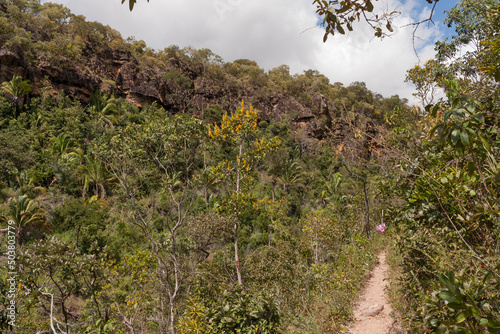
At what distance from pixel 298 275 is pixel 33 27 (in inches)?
1293

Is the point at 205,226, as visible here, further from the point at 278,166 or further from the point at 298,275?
the point at 278,166

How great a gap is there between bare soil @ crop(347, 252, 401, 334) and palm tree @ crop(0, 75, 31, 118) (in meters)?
26.5

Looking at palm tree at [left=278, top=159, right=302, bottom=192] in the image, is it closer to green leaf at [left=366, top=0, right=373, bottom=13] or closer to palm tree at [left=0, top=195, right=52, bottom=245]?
palm tree at [left=0, top=195, right=52, bottom=245]

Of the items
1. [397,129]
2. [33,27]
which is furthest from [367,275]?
[33,27]

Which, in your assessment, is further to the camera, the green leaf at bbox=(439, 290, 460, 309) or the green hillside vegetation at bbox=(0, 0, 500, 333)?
the green hillside vegetation at bbox=(0, 0, 500, 333)

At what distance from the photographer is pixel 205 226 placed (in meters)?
9.45

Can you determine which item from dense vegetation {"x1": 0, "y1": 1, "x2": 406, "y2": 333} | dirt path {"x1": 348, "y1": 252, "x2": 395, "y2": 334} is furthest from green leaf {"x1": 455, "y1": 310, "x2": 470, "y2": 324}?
dirt path {"x1": 348, "y1": 252, "x2": 395, "y2": 334}

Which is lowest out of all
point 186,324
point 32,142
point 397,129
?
point 186,324

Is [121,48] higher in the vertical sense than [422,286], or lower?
higher

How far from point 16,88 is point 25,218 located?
12408mm

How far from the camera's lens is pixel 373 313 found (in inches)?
180

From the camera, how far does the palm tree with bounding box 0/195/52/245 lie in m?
14.2

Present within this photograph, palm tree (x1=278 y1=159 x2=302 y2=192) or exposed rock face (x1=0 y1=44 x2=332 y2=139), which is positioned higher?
exposed rock face (x1=0 y1=44 x2=332 y2=139)

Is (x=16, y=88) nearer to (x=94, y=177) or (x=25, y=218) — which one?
(x=94, y=177)
